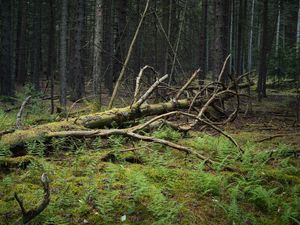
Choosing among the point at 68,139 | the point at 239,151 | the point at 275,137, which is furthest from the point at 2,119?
the point at 275,137

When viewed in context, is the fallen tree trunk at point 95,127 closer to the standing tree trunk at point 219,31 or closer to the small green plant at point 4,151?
the small green plant at point 4,151

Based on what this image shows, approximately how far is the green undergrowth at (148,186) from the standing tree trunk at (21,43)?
2451 centimetres

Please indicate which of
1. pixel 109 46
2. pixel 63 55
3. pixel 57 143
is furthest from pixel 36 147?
pixel 109 46

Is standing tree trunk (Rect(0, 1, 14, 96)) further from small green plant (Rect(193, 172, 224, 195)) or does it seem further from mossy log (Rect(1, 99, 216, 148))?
small green plant (Rect(193, 172, 224, 195))

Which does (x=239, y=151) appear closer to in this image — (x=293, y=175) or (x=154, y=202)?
(x=293, y=175)

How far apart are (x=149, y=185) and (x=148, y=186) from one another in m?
0.15

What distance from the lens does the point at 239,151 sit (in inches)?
251

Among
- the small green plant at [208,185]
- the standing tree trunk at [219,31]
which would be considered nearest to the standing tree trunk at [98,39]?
the standing tree trunk at [219,31]

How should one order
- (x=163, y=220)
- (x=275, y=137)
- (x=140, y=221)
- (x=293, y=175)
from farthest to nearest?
(x=275, y=137), (x=293, y=175), (x=140, y=221), (x=163, y=220)

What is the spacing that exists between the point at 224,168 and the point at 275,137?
2.83 metres

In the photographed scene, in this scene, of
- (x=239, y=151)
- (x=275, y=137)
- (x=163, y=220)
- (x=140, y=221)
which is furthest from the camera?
(x=275, y=137)

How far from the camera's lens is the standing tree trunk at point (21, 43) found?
28.8m

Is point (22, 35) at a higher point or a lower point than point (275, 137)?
higher

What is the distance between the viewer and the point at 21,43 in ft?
98.7
